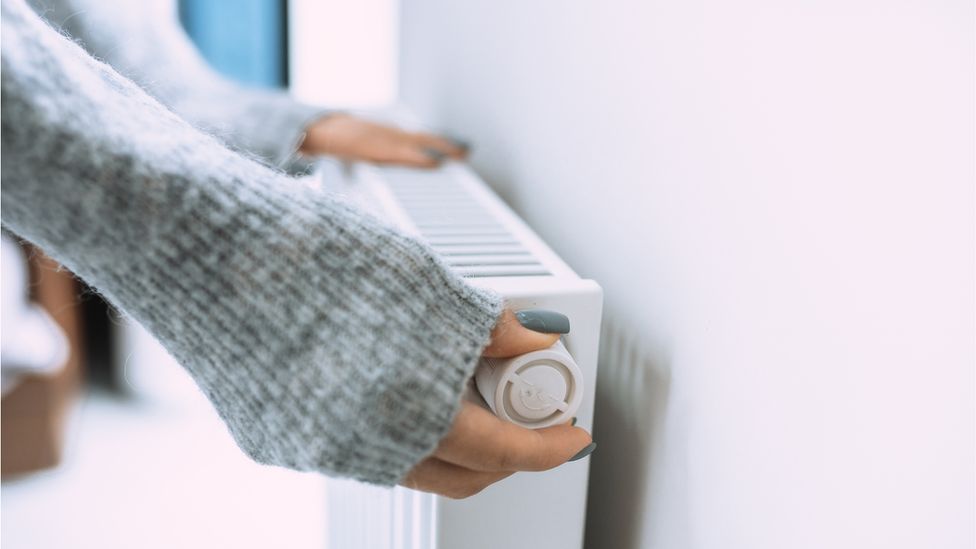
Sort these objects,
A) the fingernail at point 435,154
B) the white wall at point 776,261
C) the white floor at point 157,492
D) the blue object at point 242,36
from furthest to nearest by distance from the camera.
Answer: the blue object at point 242,36 → the white floor at point 157,492 → the fingernail at point 435,154 → the white wall at point 776,261

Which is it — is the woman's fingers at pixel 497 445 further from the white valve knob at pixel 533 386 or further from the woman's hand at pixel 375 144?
the woman's hand at pixel 375 144

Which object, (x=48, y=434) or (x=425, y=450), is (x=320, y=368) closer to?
(x=425, y=450)

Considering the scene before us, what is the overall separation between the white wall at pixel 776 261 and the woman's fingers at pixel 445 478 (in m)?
0.12

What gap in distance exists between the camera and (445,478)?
0.38 m

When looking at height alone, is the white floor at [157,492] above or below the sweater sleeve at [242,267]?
below

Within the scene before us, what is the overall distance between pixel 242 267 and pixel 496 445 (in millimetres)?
129

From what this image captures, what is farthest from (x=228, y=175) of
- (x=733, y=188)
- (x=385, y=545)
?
(x=385, y=545)

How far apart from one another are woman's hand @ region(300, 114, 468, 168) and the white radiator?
0.17 m

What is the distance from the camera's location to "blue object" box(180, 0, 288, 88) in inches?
68.7

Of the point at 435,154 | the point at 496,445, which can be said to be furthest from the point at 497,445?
the point at 435,154

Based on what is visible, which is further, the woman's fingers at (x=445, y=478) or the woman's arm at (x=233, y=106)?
the woman's arm at (x=233, y=106)

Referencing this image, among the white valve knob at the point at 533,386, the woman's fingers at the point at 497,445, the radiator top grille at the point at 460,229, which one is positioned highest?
the radiator top grille at the point at 460,229

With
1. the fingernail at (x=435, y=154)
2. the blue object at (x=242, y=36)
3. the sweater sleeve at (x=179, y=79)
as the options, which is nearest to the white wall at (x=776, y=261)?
the fingernail at (x=435, y=154)

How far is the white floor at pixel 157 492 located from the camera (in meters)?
1.14
